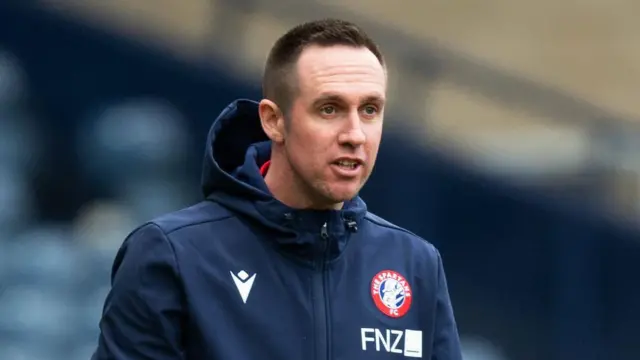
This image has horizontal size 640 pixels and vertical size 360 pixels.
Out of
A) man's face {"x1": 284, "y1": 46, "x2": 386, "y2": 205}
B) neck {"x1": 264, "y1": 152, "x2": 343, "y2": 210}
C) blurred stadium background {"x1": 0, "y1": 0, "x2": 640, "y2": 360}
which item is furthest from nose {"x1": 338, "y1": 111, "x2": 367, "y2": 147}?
blurred stadium background {"x1": 0, "y1": 0, "x2": 640, "y2": 360}

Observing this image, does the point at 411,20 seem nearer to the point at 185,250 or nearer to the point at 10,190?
the point at 10,190

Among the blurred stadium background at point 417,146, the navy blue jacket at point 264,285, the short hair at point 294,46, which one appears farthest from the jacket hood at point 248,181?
the blurred stadium background at point 417,146

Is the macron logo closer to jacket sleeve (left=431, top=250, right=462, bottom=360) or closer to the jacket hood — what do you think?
the jacket hood

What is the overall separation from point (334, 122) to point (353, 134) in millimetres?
37

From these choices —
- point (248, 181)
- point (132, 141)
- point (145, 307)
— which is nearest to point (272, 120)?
point (248, 181)

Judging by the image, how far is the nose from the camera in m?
1.75

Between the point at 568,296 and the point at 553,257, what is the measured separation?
14 centimetres

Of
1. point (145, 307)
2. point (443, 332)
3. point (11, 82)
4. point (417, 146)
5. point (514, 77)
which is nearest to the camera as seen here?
point (145, 307)

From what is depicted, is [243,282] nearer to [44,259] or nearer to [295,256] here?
[295,256]

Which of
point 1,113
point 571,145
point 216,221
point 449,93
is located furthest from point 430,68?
point 216,221

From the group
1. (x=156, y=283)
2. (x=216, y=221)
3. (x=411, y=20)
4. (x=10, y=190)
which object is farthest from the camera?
(x=411, y=20)

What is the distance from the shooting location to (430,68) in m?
3.95

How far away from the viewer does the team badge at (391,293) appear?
182 cm

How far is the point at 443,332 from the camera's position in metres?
1.91
